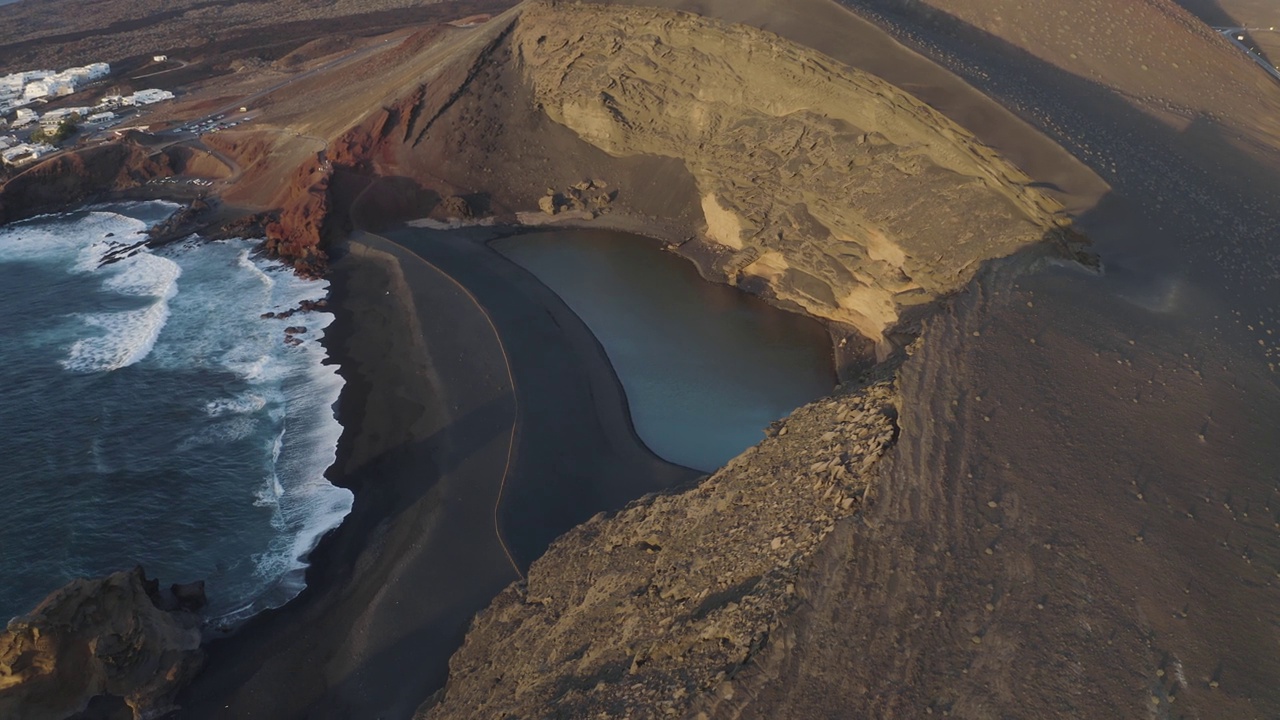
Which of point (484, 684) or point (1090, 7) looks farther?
point (1090, 7)

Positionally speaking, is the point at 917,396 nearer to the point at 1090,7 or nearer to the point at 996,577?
the point at 996,577

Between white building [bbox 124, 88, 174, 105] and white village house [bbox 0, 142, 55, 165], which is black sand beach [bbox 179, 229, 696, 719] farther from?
white building [bbox 124, 88, 174, 105]

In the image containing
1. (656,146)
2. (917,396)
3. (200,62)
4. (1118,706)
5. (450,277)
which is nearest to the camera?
(1118,706)

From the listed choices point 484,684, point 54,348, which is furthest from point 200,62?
point 484,684

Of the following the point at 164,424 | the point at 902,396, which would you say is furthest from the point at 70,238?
the point at 902,396

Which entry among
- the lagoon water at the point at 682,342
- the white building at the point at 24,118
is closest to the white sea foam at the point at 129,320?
the lagoon water at the point at 682,342

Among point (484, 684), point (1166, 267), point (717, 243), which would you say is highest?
point (1166, 267)

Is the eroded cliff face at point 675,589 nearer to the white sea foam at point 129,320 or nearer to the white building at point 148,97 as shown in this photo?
the white sea foam at point 129,320
